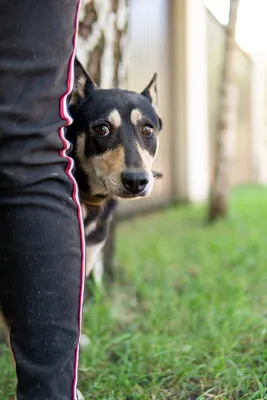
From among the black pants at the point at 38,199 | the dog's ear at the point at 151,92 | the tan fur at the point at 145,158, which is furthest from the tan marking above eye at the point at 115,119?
the black pants at the point at 38,199

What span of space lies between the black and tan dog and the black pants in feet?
1.49

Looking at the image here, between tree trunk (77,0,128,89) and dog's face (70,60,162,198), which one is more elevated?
tree trunk (77,0,128,89)

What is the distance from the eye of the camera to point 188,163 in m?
8.05

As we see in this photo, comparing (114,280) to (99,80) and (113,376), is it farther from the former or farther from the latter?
(113,376)

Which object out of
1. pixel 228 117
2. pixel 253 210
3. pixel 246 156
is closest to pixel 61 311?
pixel 228 117

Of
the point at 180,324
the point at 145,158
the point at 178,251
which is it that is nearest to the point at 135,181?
the point at 145,158

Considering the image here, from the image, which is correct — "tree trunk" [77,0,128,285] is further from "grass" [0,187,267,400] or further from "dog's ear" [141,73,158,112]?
"dog's ear" [141,73,158,112]

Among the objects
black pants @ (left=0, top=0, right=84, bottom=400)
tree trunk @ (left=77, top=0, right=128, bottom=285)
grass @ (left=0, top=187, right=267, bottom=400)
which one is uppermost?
tree trunk @ (left=77, top=0, right=128, bottom=285)

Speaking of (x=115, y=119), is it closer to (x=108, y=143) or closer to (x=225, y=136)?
(x=108, y=143)

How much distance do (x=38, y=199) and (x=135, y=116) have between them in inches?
27.8

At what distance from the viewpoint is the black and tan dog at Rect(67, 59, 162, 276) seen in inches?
79.7

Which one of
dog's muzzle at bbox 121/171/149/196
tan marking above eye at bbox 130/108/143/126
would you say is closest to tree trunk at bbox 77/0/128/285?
tan marking above eye at bbox 130/108/143/126

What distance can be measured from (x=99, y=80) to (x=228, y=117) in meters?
3.26

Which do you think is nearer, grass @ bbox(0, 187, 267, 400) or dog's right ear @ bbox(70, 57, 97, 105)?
grass @ bbox(0, 187, 267, 400)
